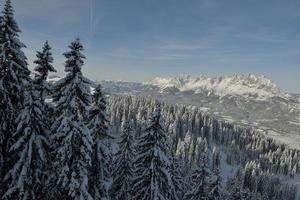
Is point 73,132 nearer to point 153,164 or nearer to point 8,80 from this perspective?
point 8,80

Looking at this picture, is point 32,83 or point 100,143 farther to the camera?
point 100,143

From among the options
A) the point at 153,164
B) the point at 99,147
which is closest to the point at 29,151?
the point at 99,147

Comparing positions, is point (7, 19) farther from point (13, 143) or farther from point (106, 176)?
point (106, 176)

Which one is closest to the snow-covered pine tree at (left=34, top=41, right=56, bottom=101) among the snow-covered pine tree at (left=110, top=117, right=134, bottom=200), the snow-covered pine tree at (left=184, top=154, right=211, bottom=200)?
the snow-covered pine tree at (left=110, top=117, right=134, bottom=200)

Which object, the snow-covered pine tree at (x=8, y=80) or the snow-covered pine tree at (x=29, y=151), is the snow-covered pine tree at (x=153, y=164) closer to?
the snow-covered pine tree at (x=29, y=151)

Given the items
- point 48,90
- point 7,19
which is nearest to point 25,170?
point 48,90

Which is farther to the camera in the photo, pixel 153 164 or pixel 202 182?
pixel 202 182

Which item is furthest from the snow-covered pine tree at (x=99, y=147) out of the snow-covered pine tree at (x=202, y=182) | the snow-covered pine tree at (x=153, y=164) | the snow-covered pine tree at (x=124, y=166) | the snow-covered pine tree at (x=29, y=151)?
the snow-covered pine tree at (x=202, y=182)
